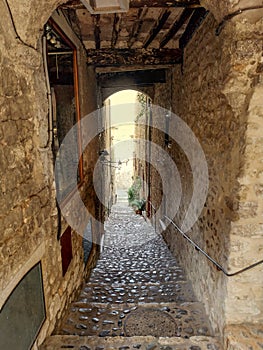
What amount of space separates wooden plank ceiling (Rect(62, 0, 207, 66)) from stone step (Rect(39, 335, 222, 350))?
3.10 meters

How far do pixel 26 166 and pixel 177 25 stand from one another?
8.77 ft

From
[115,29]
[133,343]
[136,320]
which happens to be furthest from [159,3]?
[136,320]

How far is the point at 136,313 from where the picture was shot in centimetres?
302

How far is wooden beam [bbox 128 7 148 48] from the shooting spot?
2.85 m

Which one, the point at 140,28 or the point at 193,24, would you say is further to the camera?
the point at 140,28

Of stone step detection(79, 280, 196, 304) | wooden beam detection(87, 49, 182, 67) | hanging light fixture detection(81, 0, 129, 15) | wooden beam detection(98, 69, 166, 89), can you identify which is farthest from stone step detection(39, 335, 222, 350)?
wooden beam detection(98, 69, 166, 89)

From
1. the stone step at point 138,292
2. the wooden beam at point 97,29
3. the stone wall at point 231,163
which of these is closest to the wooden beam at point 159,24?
the stone wall at point 231,163

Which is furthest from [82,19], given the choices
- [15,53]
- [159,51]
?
[15,53]

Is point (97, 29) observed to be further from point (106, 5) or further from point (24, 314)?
point (24, 314)

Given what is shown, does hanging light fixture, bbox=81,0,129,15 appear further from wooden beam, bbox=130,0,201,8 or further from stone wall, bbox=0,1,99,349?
wooden beam, bbox=130,0,201,8

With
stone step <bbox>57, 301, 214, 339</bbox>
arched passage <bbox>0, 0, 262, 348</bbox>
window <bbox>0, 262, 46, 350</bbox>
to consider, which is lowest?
stone step <bbox>57, 301, 214, 339</bbox>

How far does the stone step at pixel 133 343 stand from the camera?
2.22m

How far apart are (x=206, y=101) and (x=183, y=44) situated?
1471 millimetres

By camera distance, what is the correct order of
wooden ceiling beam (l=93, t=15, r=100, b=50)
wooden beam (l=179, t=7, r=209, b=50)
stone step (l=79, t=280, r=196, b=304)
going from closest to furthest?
1. wooden beam (l=179, t=7, r=209, b=50)
2. wooden ceiling beam (l=93, t=15, r=100, b=50)
3. stone step (l=79, t=280, r=196, b=304)
